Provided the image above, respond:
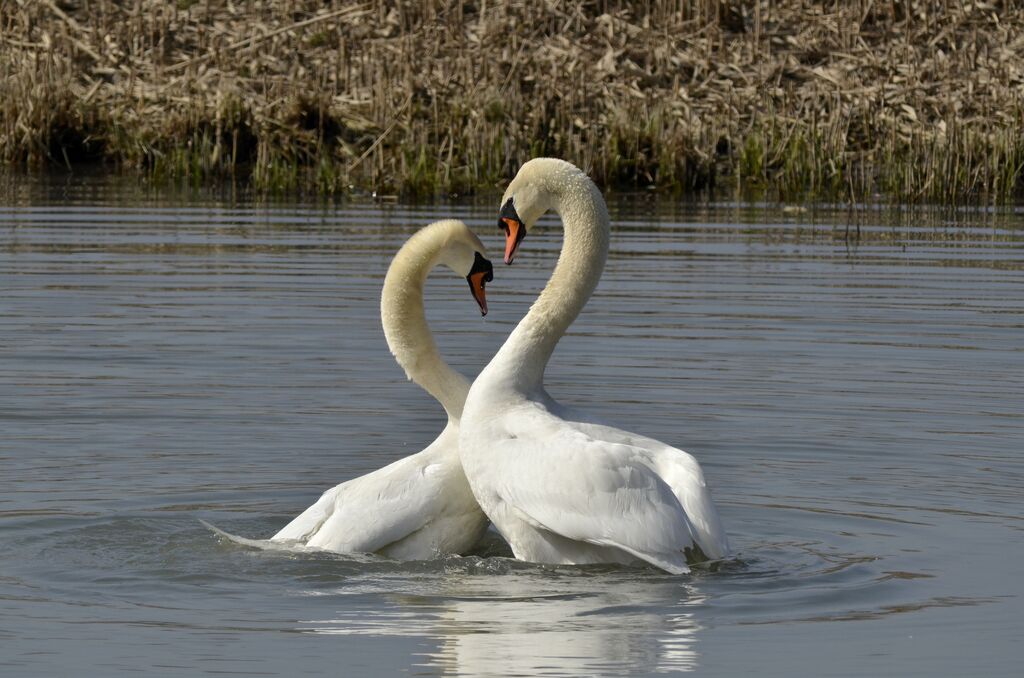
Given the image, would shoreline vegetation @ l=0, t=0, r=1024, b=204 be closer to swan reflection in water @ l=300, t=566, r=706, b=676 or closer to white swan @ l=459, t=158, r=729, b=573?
white swan @ l=459, t=158, r=729, b=573

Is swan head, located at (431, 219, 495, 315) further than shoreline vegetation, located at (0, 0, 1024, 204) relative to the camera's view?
No

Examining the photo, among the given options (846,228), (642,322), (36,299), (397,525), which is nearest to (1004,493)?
(397,525)

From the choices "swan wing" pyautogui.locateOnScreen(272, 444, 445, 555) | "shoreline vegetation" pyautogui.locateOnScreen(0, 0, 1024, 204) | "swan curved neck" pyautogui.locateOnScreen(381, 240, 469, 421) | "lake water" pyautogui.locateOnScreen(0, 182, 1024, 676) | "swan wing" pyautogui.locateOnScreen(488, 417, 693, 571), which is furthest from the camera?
"shoreline vegetation" pyautogui.locateOnScreen(0, 0, 1024, 204)

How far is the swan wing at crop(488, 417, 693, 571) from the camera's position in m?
6.06

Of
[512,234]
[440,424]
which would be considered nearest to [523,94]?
[440,424]

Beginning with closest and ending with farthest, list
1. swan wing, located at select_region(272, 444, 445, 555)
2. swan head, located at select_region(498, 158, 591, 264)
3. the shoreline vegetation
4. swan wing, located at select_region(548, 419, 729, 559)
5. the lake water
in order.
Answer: the lake water, swan wing, located at select_region(548, 419, 729, 559), swan wing, located at select_region(272, 444, 445, 555), swan head, located at select_region(498, 158, 591, 264), the shoreline vegetation

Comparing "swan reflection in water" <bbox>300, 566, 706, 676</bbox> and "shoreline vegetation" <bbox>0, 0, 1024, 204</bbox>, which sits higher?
"shoreline vegetation" <bbox>0, 0, 1024, 204</bbox>

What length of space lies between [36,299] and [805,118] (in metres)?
10.1

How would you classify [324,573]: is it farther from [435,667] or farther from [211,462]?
[211,462]

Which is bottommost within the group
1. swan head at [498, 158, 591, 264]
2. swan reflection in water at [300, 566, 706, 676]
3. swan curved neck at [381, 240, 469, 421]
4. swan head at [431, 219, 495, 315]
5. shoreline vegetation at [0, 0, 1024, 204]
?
swan reflection in water at [300, 566, 706, 676]

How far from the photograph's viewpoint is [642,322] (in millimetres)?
11523

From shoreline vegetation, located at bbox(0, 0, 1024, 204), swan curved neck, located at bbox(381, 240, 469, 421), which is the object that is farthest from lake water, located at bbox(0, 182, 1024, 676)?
shoreline vegetation, located at bbox(0, 0, 1024, 204)

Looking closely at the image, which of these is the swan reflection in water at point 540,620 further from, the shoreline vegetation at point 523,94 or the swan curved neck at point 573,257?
the shoreline vegetation at point 523,94

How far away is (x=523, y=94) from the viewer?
807 inches
